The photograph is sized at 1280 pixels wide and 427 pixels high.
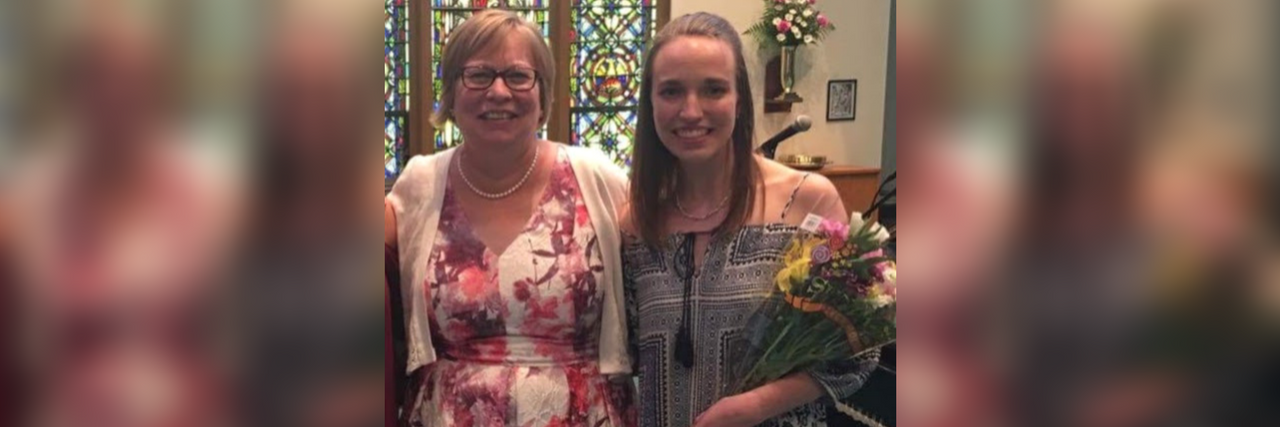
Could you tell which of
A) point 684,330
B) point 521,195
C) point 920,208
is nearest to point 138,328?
point 920,208

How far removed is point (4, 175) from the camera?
0.28 metres

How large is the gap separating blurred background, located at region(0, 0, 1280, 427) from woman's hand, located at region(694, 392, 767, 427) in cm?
138

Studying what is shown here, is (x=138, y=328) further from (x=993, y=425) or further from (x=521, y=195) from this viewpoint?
(x=521, y=195)

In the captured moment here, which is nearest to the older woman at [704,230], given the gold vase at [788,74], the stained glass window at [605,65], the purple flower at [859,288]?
the purple flower at [859,288]

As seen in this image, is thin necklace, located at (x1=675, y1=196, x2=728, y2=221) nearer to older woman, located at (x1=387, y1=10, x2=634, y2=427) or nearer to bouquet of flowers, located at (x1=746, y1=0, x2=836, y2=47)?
older woman, located at (x1=387, y1=10, x2=634, y2=427)

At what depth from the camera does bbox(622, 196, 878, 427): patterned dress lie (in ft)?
5.68

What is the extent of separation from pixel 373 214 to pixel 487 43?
5.09 feet

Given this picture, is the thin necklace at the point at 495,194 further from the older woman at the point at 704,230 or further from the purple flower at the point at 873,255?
the purple flower at the point at 873,255

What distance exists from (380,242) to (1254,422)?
214mm

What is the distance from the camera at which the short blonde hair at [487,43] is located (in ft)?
5.88

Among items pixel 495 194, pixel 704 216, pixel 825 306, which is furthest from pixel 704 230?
pixel 495 194

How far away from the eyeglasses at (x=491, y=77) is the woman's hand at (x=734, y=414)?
1.98 feet

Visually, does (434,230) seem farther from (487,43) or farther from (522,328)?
(487,43)

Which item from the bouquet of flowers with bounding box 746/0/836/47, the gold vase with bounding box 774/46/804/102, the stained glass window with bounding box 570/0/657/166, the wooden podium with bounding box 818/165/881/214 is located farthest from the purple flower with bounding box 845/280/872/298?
the stained glass window with bounding box 570/0/657/166
